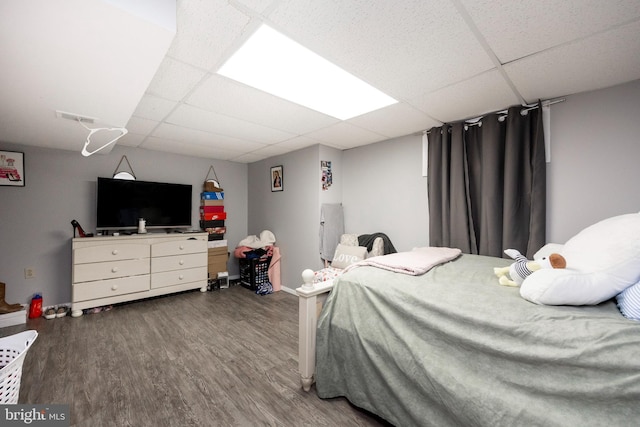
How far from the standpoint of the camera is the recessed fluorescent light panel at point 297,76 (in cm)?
147

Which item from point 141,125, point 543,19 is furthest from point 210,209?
point 543,19

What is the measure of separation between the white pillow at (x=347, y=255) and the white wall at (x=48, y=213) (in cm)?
316

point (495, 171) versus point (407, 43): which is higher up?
point (407, 43)

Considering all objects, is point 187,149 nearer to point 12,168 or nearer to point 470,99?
point 12,168

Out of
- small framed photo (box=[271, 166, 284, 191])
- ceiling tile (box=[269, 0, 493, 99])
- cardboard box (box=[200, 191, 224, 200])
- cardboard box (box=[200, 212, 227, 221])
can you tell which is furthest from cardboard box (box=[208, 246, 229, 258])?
ceiling tile (box=[269, 0, 493, 99])

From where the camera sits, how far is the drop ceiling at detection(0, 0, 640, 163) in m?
1.13

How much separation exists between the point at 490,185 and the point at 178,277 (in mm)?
4088

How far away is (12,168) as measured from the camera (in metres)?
2.94

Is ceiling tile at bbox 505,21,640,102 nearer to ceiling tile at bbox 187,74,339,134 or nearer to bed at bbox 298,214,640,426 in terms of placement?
bed at bbox 298,214,640,426

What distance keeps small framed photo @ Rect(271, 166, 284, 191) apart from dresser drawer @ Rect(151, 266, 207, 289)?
1.70 meters

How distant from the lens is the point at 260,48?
1479mm

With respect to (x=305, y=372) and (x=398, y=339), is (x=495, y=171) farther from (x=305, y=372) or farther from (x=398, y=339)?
(x=305, y=372)

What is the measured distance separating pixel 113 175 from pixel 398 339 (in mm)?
4200

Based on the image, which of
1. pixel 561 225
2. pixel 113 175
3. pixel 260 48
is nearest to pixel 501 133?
pixel 561 225
